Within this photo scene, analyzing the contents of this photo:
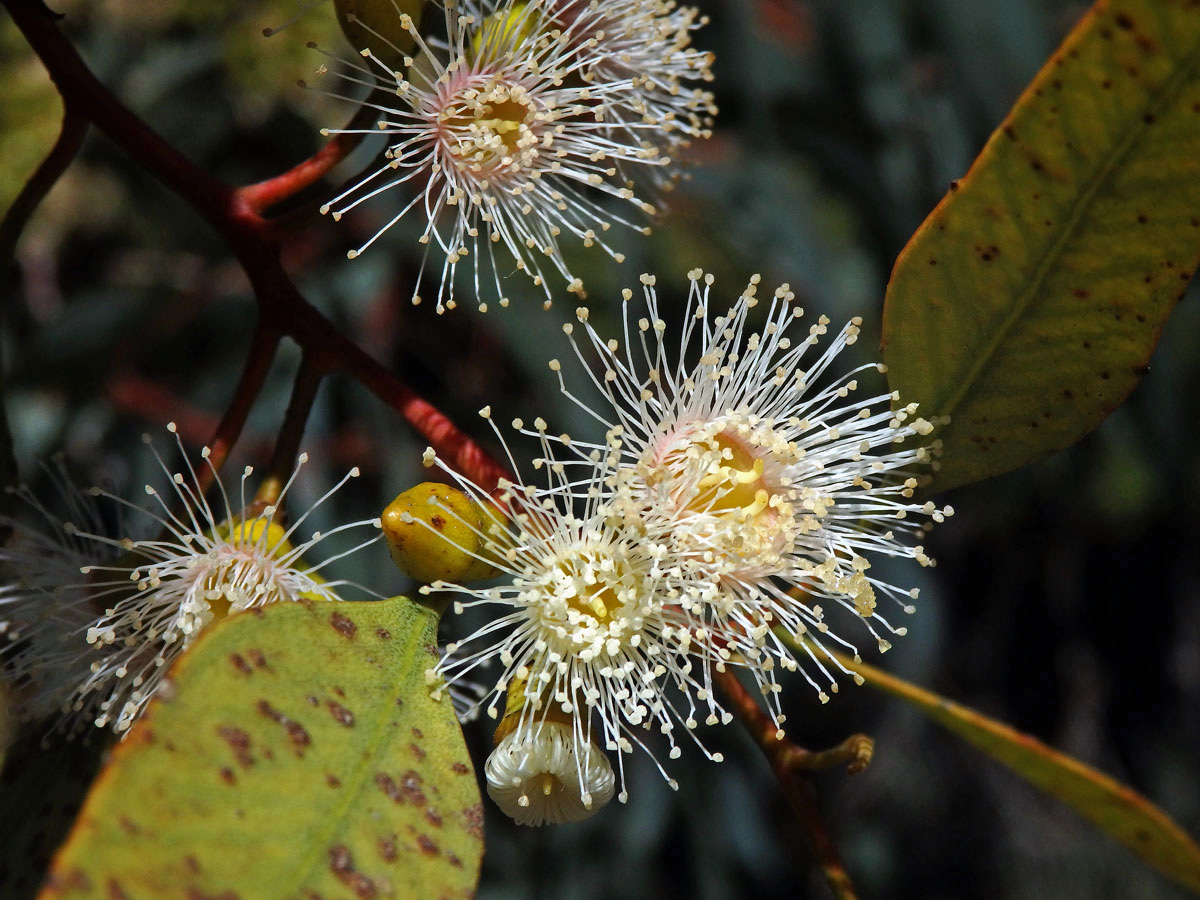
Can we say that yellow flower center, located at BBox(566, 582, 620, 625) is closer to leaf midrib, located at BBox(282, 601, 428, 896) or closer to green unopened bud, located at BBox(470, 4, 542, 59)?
leaf midrib, located at BBox(282, 601, 428, 896)

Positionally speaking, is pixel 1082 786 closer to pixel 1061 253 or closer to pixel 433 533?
pixel 1061 253

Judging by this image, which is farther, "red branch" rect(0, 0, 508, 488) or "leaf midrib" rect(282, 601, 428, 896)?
"red branch" rect(0, 0, 508, 488)

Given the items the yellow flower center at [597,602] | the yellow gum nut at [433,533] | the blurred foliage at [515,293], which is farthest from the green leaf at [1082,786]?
the blurred foliage at [515,293]

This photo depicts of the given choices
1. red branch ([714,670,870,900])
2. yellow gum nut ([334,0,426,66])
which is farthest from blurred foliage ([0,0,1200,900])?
red branch ([714,670,870,900])

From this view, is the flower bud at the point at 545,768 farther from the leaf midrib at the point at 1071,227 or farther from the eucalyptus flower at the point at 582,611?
the leaf midrib at the point at 1071,227

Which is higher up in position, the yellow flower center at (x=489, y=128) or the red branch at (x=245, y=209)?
the yellow flower center at (x=489, y=128)

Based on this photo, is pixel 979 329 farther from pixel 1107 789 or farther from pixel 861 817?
pixel 861 817

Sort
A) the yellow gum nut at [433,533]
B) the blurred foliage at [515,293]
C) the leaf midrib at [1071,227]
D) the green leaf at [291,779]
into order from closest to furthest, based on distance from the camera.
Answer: the green leaf at [291,779] → the leaf midrib at [1071,227] → the yellow gum nut at [433,533] → the blurred foliage at [515,293]
